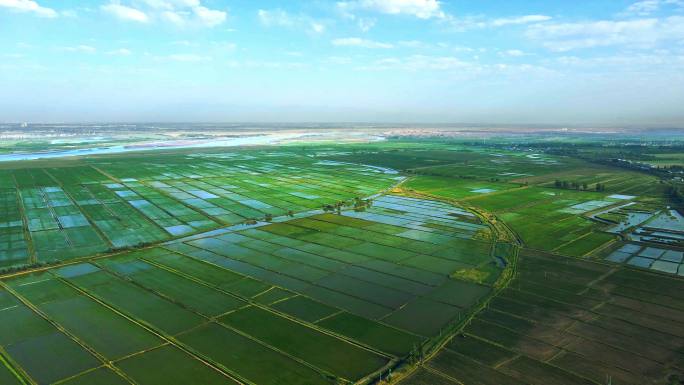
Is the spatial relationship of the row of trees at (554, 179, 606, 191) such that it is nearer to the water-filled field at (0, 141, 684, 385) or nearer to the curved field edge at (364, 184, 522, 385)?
the water-filled field at (0, 141, 684, 385)

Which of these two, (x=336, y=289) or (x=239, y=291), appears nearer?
(x=239, y=291)

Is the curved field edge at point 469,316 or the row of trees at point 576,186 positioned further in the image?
the row of trees at point 576,186

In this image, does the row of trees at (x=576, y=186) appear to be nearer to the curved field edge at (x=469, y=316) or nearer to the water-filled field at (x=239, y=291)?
the water-filled field at (x=239, y=291)

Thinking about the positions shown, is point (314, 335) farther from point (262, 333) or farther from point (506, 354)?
point (506, 354)

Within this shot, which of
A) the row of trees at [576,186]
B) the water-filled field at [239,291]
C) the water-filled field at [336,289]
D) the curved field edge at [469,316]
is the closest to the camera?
the curved field edge at [469,316]

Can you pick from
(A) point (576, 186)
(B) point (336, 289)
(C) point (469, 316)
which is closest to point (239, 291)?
(B) point (336, 289)

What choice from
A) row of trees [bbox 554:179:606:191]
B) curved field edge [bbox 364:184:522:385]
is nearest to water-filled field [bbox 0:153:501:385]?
curved field edge [bbox 364:184:522:385]

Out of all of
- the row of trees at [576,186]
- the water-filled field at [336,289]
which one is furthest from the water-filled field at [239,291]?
the row of trees at [576,186]

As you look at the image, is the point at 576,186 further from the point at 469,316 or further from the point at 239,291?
the point at 239,291

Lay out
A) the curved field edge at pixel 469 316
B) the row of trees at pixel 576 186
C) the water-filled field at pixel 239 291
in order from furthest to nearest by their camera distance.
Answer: the row of trees at pixel 576 186 < the water-filled field at pixel 239 291 < the curved field edge at pixel 469 316

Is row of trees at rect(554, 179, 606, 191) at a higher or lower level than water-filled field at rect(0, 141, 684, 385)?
higher

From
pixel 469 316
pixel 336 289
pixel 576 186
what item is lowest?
pixel 336 289

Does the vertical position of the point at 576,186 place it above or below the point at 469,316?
above
